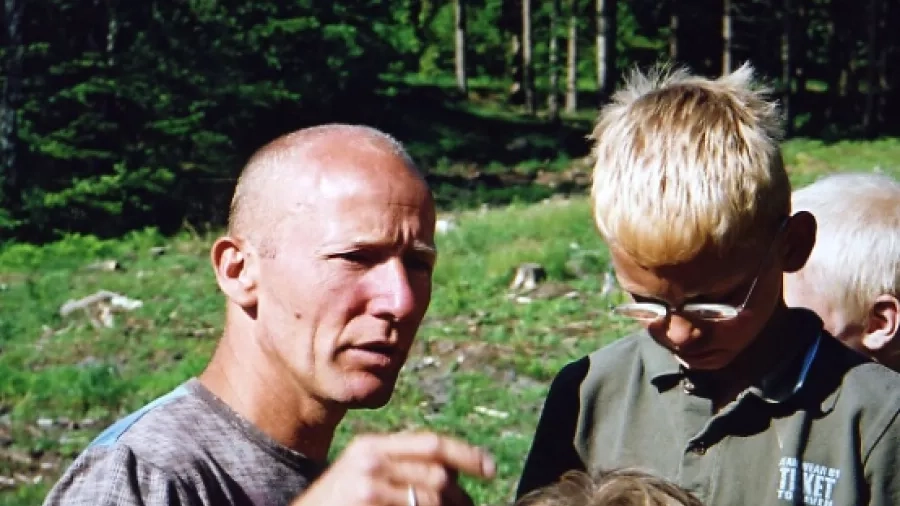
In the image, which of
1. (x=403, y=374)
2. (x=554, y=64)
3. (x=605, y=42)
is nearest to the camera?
(x=403, y=374)

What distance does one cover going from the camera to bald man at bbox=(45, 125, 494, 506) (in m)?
2.01

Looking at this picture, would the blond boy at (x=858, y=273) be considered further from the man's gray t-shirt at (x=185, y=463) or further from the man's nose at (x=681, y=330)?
the man's gray t-shirt at (x=185, y=463)

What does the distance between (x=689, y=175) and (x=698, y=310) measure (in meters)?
0.23

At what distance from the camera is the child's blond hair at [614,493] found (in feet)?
6.05

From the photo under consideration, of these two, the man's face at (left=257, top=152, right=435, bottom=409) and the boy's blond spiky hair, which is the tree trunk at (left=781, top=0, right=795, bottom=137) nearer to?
the boy's blond spiky hair

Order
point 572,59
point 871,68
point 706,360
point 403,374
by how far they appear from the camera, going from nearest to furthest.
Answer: point 706,360 < point 403,374 < point 871,68 < point 572,59

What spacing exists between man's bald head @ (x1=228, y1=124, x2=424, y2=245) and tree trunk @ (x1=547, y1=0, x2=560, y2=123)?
119ft

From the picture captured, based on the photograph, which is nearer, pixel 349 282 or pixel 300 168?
pixel 349 282

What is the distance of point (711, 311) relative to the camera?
2125 millimetres

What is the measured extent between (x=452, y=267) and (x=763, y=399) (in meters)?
11.7

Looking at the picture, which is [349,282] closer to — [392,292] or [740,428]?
[392,292]

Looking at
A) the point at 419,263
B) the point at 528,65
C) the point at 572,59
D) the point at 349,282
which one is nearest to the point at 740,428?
the point at 419,263

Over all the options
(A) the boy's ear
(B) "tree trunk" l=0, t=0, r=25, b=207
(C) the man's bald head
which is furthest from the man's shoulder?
(B) "tree trunk" l=0, t=0, r=25, b=207

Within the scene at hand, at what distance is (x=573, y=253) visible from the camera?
14.3 meters
